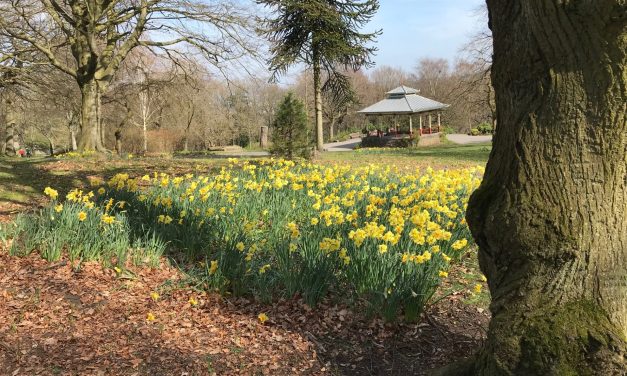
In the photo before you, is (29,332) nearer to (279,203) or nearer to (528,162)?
(279,203)

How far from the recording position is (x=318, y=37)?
1900 cm

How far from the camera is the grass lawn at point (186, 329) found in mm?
2836

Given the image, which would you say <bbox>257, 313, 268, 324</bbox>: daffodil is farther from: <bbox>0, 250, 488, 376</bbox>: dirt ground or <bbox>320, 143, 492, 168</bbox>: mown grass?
<bbox>320, 143, 492, 168</bbox>: mown grass

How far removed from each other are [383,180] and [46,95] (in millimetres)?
18703

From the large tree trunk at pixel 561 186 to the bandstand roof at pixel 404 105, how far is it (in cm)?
2851

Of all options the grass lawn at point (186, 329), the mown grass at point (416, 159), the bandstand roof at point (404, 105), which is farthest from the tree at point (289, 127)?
the bandstand roof at point (404, 105)

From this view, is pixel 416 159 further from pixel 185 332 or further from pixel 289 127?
pixel 185 332

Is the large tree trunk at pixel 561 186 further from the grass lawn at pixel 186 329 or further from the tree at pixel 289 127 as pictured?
the tree at pixel 289 127

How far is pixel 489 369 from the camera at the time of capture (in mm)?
2098

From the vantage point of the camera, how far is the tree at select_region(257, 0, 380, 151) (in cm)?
1923

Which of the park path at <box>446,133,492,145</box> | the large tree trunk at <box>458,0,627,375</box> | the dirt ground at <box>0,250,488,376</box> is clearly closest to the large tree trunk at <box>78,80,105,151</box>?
the dirt ground at <box>0,250,488,376</box>

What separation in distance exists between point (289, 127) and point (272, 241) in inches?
315

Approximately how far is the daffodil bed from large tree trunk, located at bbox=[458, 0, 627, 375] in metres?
1.25

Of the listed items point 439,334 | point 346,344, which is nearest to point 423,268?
point 439,334
